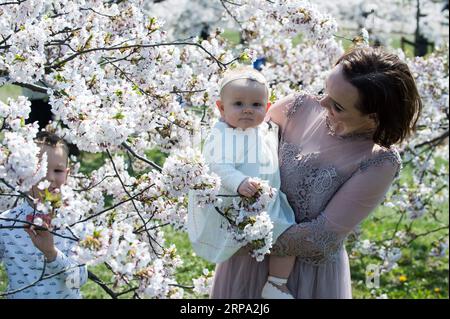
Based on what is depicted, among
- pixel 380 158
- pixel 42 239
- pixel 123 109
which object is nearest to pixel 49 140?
pixel 123 109

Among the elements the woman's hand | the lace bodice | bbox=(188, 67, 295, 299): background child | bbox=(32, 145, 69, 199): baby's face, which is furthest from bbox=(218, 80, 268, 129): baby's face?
the woman's hand

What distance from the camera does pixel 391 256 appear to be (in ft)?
18.6

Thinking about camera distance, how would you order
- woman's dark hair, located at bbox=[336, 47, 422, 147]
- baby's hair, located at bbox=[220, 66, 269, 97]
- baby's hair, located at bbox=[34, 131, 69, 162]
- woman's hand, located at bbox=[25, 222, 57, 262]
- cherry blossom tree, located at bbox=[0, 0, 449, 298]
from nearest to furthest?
cherry blossom tree, located at bbox=[0, 0, 449, 298] → woman's hand, located at bbox=[25, 222, 57, 262] → woman's dark hair, located at bbox=[336, 47, 422, 147] → baby's hair, located at bbox=[220, 66, 269, 97] → baby's hair, located at bbox=[34, 131, 69, 162]

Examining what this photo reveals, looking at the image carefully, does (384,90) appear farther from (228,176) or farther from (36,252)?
(36,252)

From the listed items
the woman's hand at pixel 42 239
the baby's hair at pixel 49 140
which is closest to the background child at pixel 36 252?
the baby's hair at pixel 49 140

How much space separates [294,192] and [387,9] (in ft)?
45.1

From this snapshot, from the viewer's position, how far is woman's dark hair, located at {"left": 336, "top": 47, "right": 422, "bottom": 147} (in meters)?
2.49

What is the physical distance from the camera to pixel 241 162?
255 centimetres

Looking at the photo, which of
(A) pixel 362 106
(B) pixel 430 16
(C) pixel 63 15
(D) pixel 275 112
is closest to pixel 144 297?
(D) pixel 275 112

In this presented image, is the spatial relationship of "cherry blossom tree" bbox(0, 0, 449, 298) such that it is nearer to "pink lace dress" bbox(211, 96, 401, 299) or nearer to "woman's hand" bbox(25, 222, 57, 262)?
"woman's hand" bbox(25, 222, 57, 262)

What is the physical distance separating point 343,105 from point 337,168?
22 cm

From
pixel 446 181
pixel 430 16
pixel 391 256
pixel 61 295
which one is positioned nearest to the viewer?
pixel 61 295

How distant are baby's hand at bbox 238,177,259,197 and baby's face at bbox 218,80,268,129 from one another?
0.87 ft
